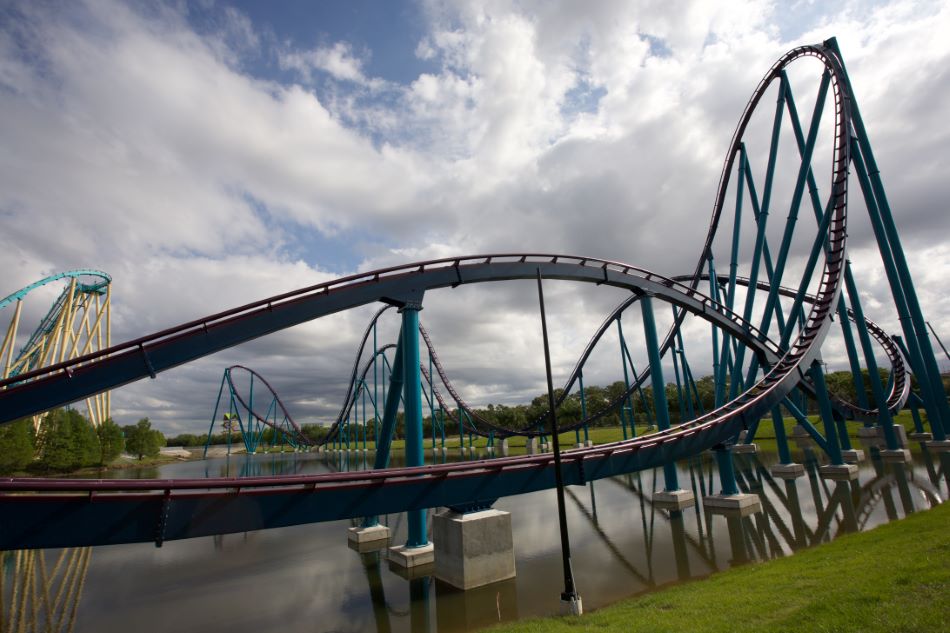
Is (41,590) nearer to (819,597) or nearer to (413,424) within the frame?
(413,424)

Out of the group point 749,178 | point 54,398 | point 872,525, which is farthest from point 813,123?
point 54,398

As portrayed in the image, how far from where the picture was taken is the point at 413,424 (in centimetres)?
1358

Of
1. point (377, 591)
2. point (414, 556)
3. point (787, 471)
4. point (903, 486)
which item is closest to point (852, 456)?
point (787, 471)

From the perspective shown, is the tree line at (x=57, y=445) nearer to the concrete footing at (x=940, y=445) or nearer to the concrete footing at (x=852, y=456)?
the concrete footing at (x=852, y=456)

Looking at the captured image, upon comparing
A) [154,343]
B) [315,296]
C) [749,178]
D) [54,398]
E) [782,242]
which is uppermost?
→ [749,178]

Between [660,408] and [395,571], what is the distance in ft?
40.5

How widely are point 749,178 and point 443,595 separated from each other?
28044 mm

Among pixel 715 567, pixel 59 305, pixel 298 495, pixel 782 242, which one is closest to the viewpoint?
pixel 298 495

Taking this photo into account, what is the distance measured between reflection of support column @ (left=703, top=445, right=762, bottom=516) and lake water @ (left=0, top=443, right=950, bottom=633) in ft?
1.55

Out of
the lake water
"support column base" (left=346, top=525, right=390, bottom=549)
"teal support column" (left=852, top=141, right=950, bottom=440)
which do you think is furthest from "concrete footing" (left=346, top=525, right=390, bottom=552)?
"teal support column" (left=852, top=141, right=950, bottom=440)

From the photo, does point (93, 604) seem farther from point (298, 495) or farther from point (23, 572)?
point (298, 495)

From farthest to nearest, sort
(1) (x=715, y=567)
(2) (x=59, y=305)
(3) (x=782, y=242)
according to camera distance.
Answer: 1. (2) (x=59, y=305)
2. (3) (x=782, y=242)
3. (1) (x=715, y=567)

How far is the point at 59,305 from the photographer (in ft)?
162

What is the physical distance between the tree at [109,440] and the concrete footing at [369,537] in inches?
2060
